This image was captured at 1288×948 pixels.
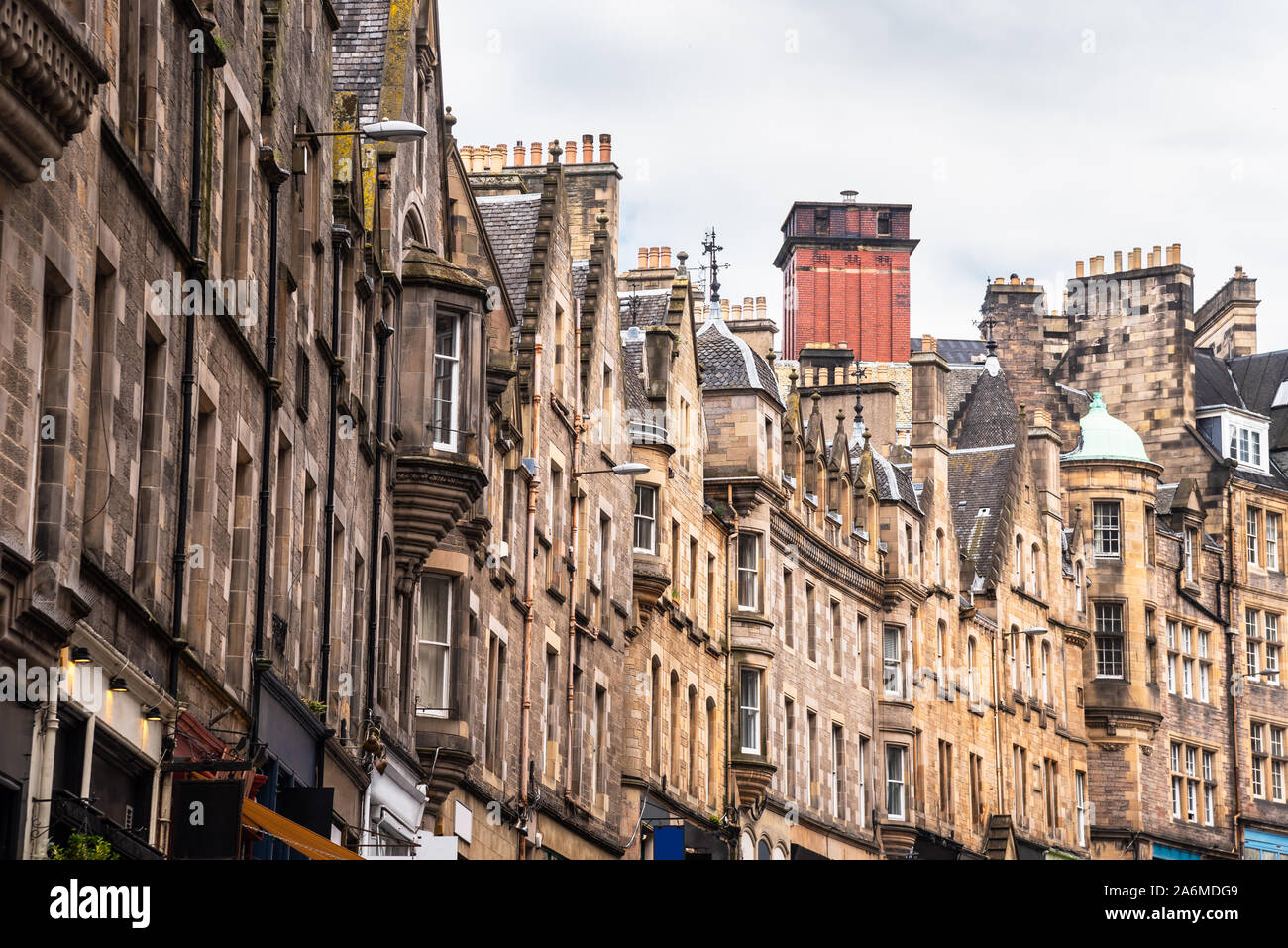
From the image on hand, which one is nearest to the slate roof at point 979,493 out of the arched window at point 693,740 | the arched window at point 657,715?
the arched window at point 693,740

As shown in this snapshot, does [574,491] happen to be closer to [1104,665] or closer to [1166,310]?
[1104,665]

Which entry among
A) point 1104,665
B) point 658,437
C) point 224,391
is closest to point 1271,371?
point 1104,665

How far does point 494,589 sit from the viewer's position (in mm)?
39500

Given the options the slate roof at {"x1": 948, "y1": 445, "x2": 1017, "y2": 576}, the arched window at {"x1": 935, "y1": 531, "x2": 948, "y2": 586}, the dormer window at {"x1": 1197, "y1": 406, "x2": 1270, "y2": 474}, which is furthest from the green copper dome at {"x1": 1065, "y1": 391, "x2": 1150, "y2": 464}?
the arched window at {"x1": 935, "y1": 531, "x2": 948, "y2": 586}

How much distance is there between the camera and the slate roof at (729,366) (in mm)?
56878

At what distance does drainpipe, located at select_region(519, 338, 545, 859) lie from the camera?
40.7 meters

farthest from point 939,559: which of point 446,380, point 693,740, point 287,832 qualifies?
point 287,832

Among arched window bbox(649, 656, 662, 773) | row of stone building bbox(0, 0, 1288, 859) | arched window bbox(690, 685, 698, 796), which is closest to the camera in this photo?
row of stone building bbox(0, 0, 1288, 859)

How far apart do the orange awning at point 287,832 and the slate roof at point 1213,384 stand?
71407 millimetres

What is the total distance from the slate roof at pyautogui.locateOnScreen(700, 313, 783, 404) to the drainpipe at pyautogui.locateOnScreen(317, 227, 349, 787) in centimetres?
2574

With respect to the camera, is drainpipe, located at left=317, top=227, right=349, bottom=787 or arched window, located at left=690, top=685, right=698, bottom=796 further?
arched window, located at left=690, top=685, right=698, bottom=796

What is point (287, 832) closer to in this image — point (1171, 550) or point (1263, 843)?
point (1171, 550)

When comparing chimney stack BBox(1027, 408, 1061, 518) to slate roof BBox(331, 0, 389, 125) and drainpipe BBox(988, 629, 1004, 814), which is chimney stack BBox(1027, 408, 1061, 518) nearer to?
drainpipe BBox(988, 629, 1004, 814)
